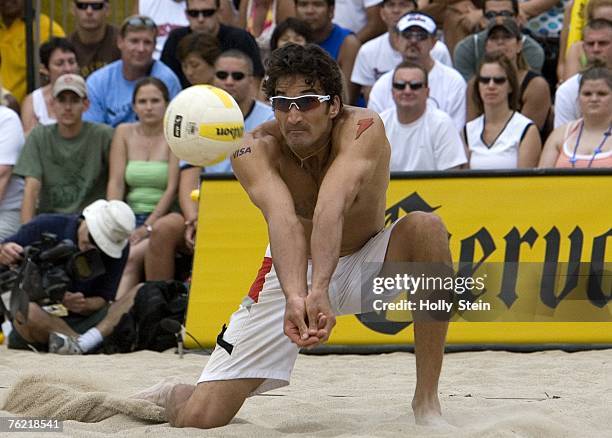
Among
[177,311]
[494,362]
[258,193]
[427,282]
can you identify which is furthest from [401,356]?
[258,193]

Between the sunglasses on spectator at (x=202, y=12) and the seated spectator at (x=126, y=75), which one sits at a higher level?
the sunglasses on spectator at (x=202, y=12)

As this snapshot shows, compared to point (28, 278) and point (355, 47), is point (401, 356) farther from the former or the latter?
point (355, 47)

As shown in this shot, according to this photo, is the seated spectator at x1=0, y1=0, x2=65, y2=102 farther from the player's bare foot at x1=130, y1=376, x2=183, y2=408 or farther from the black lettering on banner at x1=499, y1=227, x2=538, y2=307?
the player's bare foot at x1=130, y1=376, x2=183, y2=408

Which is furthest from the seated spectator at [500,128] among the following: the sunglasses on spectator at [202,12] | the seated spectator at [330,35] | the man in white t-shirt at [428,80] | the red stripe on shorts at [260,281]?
the red stripe on shorts at [260,281]

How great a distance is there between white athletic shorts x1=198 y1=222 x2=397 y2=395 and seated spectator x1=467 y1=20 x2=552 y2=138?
3915 millimetres

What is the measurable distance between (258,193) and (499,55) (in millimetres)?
4328

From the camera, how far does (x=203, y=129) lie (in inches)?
172

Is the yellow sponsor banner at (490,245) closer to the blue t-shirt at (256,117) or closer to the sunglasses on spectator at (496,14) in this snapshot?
the blue t-shirt at (256,117)

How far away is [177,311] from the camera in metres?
7.16

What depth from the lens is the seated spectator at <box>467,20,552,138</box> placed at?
26.9 feet

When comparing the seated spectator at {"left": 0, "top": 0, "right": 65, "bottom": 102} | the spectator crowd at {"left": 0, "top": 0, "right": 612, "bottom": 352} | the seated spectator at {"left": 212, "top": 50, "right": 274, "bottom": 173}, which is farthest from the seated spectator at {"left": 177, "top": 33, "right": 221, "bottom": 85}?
the seated spectator at {"left": 0, "top": 0, "right": 65, "bottom": 102}

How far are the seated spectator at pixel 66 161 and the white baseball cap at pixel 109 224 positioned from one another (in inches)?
46.0

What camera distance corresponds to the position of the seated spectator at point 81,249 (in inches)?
280

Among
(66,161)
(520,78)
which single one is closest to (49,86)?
(66,161)
